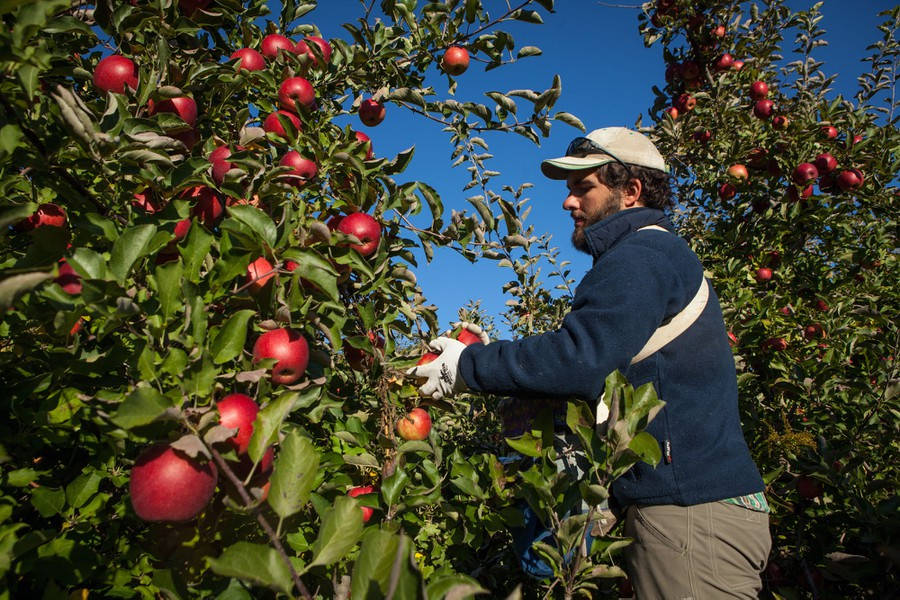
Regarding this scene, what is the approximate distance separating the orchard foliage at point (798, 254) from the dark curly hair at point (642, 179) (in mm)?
1183

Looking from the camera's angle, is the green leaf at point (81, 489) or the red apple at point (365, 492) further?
the red apple at point (365, 492)

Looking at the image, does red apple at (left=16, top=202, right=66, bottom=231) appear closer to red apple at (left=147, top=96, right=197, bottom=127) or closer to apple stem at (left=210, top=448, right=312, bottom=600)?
red apple at (left=147, top=96, right=197, bottom=127)

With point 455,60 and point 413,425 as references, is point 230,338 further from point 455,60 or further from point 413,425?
point 455,60

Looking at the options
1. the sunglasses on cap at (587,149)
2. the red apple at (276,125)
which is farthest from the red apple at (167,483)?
the sunglasses on cap at (587,149)

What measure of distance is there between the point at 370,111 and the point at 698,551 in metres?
2.12

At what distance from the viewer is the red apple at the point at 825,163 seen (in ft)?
12.7

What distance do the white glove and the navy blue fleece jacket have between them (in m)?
0.05

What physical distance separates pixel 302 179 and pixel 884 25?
203 inches

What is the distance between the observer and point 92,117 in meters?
1.23

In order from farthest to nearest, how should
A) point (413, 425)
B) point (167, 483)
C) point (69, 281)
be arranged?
point (413, 425), point (69, 281), point (167, 483)

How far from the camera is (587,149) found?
87.9 inches

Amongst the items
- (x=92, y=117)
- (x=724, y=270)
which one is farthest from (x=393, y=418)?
(x=724, y=270)

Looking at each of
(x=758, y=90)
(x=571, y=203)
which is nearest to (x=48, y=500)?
(x=571, y=203)

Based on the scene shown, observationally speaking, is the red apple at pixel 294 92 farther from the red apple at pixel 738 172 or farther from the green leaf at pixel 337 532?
the red apple at pixel 738 172
